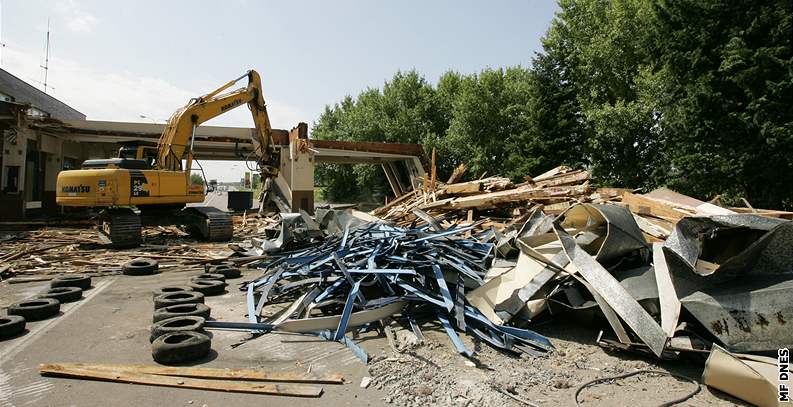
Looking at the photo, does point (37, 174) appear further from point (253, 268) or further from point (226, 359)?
point (226, 359)

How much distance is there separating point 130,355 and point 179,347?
0.71 metres

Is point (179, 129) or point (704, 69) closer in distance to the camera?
point (179, 129)

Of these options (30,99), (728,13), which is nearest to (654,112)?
(728,13)

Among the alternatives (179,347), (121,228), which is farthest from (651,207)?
(121,228)

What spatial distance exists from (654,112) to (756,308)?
22423mm

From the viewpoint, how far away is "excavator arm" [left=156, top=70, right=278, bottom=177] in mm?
12836

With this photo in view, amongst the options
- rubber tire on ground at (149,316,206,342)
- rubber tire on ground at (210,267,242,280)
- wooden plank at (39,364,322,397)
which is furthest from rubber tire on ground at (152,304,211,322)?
rubber tire on ground at (210,267,242,280)

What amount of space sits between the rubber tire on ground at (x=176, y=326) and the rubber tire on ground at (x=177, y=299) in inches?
28.6

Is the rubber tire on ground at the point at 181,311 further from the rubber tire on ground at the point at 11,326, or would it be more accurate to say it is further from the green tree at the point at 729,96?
the green tree at the point at 729,96

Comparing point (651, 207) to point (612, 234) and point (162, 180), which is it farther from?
point (162, 180)

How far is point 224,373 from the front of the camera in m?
3.97

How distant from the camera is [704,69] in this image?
18312 mm

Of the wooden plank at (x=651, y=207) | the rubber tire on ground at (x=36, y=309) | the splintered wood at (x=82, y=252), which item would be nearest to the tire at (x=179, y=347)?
the rubber tire on ground at (x=36, y=309)

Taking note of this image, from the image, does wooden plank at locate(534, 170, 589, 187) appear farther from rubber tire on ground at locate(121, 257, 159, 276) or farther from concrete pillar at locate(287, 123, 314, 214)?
concrete pillar at locate(287, 123, 314, 214)
